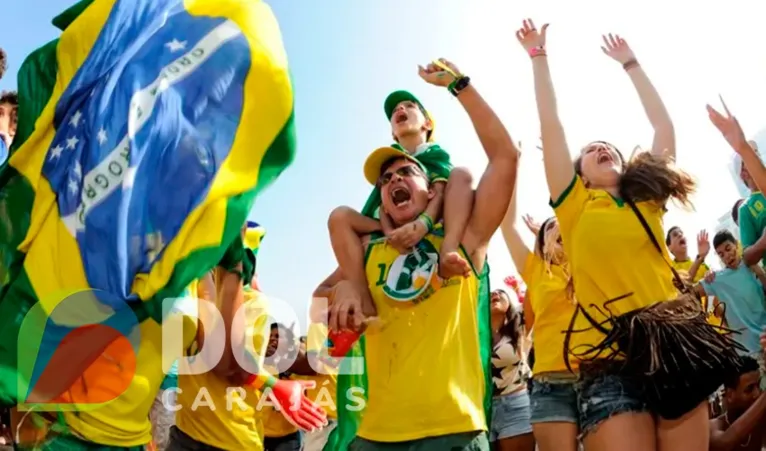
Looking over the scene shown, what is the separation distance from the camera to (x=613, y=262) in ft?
10.1

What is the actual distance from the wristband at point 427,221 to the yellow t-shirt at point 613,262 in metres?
0.71

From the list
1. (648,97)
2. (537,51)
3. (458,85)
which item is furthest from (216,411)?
(648,97)

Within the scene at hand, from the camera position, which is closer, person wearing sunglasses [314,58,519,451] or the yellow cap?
person wearing sunglasses [314,58,519,451]

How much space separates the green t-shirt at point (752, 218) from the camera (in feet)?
19.0

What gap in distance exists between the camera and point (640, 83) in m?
3.86

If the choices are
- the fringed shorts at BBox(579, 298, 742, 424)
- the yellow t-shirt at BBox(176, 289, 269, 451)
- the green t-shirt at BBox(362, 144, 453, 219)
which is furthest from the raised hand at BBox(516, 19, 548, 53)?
the yellow t-shirt at BBox(176, 289, 269, 451)

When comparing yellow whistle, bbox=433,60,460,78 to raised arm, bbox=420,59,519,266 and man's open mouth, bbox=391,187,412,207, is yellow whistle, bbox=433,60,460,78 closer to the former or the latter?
raised arm, bbox=420,59,519,266

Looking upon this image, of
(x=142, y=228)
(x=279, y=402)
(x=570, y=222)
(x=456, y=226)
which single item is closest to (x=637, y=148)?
(x=570, y=222)

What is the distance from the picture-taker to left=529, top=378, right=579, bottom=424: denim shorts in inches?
152

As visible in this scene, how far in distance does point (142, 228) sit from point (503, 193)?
1.38m

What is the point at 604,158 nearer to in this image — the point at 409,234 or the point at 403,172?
the point at 403,172

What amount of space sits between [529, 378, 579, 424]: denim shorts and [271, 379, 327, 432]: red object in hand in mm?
1291

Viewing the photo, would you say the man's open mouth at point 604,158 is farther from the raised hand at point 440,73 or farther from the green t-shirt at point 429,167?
the raised hand at point 440,73

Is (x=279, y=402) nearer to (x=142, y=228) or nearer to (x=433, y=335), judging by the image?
(x=433, y=335)
